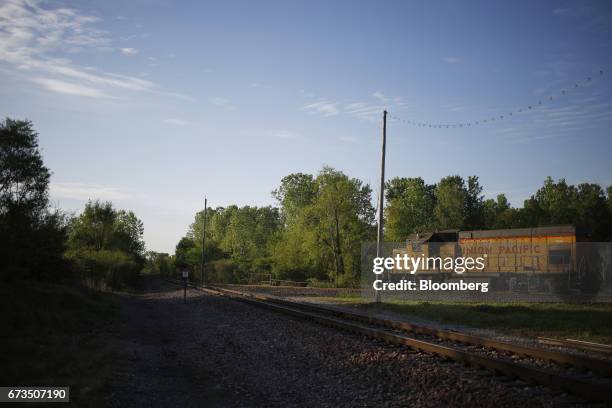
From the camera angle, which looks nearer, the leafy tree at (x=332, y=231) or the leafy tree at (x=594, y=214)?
the leafy tree at (x=332, y=231)

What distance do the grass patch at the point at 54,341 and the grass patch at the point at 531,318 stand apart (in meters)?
12.6

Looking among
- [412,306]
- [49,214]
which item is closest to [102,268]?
[49,214]

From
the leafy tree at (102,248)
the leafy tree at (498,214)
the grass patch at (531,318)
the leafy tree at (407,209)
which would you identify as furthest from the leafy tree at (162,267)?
the grass patch at (531,318)

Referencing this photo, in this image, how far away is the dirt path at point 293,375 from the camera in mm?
7625

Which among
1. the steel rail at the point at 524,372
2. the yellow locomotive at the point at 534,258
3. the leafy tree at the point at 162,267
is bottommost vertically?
the leafy tree at the point at 162,267

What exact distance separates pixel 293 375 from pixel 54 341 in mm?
8028

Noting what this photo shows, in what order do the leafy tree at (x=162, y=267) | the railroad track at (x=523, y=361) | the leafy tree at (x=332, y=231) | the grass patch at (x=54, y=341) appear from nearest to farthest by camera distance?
the railroad track at (x=523, y=361), the grass patch at (x=54, y=341), the leafy tree at (x=332, y=231), the leafy tree at (x=162, y=267)

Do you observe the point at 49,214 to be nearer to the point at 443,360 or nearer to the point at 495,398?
the point at 443,360

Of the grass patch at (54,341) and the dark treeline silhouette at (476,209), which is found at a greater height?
the dark treeline silhouette at (476,209)

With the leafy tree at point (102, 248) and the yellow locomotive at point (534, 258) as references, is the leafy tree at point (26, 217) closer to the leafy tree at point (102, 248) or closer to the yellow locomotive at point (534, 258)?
the leafy tree at point (102, 248)

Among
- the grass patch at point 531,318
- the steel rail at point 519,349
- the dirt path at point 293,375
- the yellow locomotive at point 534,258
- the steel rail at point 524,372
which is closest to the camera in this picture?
the steel rail at point 524,372

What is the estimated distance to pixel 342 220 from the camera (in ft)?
171

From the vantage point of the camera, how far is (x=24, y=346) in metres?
12.1

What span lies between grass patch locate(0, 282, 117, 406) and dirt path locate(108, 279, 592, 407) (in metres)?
0.59
